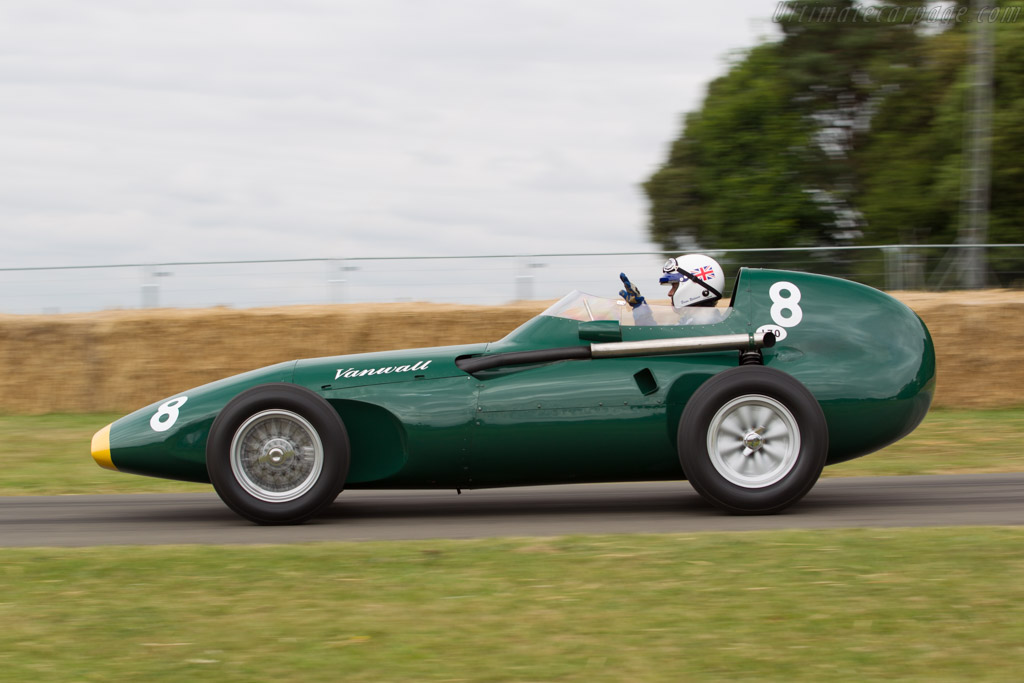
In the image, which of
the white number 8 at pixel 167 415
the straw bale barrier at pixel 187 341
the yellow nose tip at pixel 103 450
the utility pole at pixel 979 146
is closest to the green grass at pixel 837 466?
the straw bale barrier at pixel 187 341

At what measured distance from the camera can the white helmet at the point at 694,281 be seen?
7.07m

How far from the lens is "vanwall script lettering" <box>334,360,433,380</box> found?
657cm

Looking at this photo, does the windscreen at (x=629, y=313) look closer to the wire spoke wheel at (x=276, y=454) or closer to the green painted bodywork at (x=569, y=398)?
the green painted bodywork at (x=569, y=398)

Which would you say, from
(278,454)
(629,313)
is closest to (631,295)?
(629,313)

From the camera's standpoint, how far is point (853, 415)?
6.49 metres

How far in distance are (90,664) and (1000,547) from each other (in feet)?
12.7

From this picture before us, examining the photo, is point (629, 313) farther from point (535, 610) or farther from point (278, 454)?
point (535, 610)

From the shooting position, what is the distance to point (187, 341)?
1370 centimetres

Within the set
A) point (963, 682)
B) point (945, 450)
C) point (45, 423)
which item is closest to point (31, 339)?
point (45, 423)

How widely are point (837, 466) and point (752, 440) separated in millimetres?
3070

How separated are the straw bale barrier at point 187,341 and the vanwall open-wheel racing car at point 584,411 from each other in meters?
6.79

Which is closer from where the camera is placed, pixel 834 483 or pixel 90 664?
pixel 90 664

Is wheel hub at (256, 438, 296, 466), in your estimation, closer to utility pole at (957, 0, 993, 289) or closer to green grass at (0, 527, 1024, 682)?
green grass at (0, 527, 1024, 682)

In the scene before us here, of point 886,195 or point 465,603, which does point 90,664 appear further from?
point 886,195
